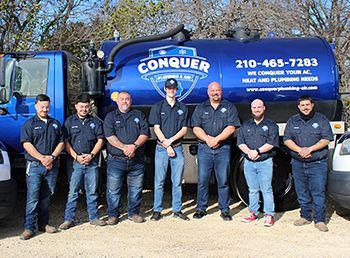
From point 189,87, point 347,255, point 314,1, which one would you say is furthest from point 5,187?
A: point 314,1

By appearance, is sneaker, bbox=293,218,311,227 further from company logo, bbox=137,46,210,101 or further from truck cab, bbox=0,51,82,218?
truck cab, bbox=0,51,82,218

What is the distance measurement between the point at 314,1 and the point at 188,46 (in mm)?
9313

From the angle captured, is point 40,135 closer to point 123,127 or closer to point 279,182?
point 123,127

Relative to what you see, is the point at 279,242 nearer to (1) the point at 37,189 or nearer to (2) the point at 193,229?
(2) the point at 193,229

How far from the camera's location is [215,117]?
651 centimetres

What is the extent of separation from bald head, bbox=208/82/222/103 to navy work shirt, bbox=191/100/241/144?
0.40ft

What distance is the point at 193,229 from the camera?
20.3 ft

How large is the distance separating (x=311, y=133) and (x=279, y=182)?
136 centimetres

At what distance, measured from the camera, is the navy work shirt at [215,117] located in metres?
6.49

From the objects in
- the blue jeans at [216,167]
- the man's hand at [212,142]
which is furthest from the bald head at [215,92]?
the blue jeans at [216,167]

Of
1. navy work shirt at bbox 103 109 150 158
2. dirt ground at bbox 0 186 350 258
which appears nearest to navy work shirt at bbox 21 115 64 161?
navy work shirt at bbox 103 109 150 158

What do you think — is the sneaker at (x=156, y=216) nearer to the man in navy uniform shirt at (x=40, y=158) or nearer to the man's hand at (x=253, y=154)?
the man in navy uniform shirt at (x=40, y=158)

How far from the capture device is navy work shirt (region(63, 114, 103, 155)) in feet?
20.3

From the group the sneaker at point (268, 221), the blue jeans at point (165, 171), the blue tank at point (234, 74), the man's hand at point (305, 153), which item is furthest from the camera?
the blue tank at point (234, 74)
